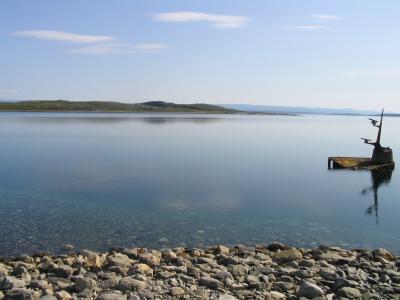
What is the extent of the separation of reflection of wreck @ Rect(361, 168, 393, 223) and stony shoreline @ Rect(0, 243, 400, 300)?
10.8m

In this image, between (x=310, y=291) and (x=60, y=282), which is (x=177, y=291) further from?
(x=310, y=291)

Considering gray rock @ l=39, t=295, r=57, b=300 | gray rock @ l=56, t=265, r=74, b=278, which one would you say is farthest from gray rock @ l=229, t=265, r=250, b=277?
gray rock @ l=39, t=295, r=57, b=300

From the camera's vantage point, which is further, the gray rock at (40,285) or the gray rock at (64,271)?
the gray rock at (64,271)

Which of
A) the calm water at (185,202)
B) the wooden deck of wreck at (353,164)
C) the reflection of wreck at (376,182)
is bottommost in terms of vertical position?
the reflection of wreck at (376,182)

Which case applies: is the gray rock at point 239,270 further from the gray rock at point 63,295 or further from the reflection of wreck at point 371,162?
the reflection of wreck at point 371,162

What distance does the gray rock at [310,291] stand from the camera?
11969 millimetres

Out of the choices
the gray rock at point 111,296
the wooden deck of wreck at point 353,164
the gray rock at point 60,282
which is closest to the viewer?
the gray rock at point 111,296

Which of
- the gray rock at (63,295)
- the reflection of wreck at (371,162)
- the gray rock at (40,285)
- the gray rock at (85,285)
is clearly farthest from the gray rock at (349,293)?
the reflection of wreck at (371,162)

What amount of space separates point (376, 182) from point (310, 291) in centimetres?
2863

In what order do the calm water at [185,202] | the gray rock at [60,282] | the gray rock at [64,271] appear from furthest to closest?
the calm water at [185,202] < the gray rock at [64,271] < the gray rock at [60,282]

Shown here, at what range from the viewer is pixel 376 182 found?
38.3 meters

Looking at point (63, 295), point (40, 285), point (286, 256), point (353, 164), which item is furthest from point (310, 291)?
point (353, 164)

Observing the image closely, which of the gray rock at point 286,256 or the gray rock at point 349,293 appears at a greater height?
the gray rock at point 349,293

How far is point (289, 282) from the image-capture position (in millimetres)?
13062
